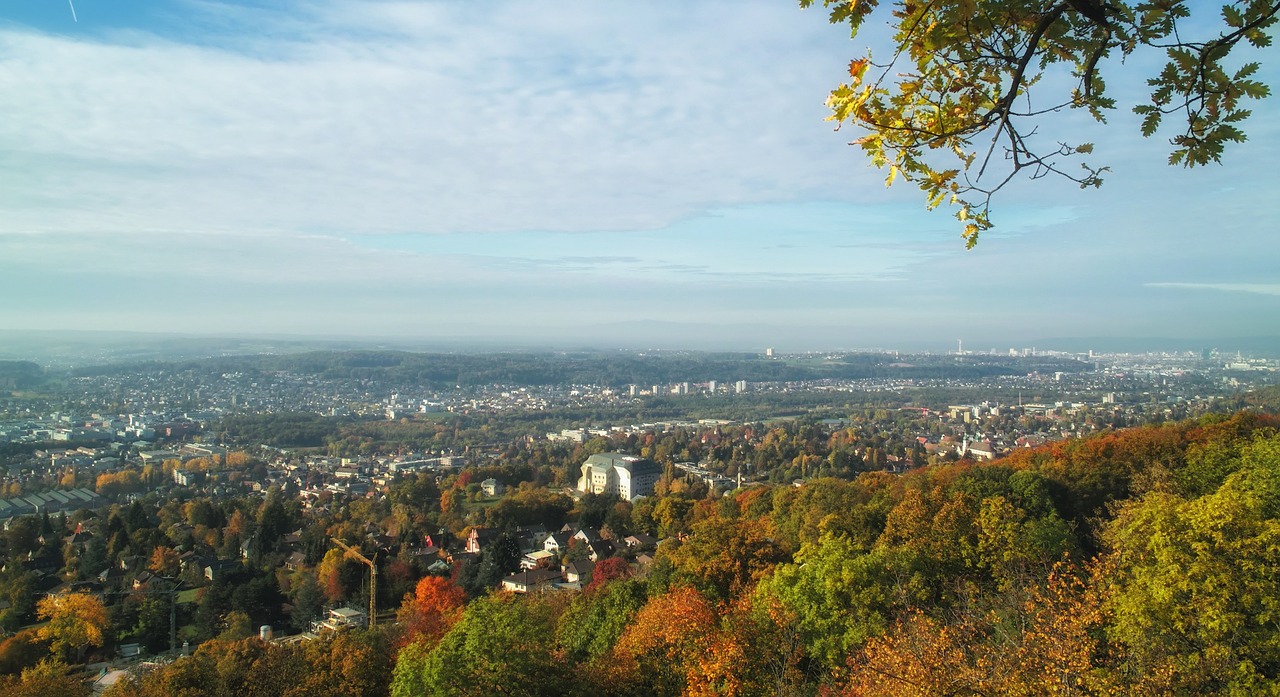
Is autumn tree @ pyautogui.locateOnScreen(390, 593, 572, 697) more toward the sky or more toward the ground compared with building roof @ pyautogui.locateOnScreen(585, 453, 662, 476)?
more toward the sky

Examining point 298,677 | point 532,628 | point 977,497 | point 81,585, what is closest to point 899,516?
point 977,497

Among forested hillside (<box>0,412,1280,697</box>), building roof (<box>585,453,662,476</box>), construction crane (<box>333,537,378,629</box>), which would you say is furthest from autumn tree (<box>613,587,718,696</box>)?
building roof (<box>585,453,662,476</box>)

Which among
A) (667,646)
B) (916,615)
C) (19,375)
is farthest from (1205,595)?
(19,375)

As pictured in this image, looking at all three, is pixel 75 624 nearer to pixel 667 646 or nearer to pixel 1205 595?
pixel 667 646

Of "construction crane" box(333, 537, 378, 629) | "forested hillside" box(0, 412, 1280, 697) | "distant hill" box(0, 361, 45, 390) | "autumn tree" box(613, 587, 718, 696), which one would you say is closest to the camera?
"forested hillside" box(0, 412, 1280, 697)

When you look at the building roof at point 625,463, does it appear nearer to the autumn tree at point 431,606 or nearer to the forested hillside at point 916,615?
the autumn tree at point 431,606

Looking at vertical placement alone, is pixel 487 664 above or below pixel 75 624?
above

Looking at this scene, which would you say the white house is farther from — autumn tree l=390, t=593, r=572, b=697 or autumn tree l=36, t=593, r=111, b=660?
autumn tree l=390, t=593, r=572, b=697

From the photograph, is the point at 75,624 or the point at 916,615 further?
the point at 75,624

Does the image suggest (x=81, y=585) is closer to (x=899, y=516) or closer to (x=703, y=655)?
(x=703, y=655)
